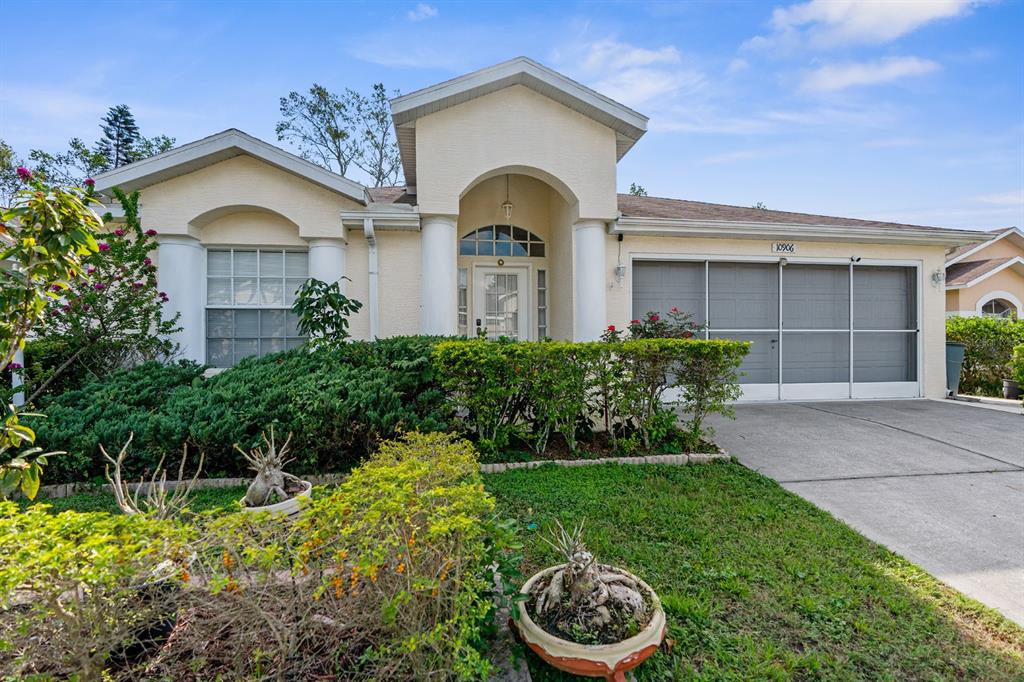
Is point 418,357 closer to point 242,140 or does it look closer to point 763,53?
point 242,140

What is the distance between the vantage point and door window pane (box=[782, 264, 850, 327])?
8.84 m

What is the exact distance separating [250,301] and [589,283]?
5.58m

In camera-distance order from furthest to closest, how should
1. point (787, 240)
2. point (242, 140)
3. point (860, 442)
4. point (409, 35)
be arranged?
point (409, 35) → point (787, 240) → point (242, 140) → point (860, 442)

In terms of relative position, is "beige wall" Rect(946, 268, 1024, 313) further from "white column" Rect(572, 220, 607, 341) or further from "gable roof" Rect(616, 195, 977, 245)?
"white column" Rect(572, 220, 607, 341)

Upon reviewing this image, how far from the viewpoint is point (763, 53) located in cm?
917

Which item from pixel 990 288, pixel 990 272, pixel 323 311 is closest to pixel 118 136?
pixel 323 311

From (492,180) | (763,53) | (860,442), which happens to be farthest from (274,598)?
(763,53)

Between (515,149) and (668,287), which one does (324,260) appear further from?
(668,287)

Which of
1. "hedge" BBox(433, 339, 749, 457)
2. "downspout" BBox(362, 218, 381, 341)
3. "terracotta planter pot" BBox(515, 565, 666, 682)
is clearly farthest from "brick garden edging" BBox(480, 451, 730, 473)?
"downspout" BBox(362, 218, 381, 341)

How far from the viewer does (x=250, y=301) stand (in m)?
7.28

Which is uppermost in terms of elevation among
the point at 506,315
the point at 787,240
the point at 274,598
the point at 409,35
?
the point at 409,35

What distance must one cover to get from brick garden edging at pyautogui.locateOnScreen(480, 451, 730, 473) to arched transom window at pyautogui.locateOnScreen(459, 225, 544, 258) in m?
5.19

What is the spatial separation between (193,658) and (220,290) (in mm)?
6814

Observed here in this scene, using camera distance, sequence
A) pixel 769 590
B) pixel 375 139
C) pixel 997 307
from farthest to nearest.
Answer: pixel 375 139, pixel 997 307, pixel 769 590
